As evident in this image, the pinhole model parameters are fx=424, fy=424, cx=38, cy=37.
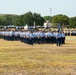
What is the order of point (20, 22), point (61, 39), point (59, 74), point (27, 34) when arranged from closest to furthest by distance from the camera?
point (59, 74)
point (61, 39)
point (27, 34)
point (20, 22)

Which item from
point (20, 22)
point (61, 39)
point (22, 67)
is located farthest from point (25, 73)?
point (20, 22)

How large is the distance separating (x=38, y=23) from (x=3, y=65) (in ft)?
374

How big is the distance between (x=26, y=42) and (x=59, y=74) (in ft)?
89.7

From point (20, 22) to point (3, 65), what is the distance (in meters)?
113

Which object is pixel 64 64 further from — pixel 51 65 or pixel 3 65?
pixel 3 65

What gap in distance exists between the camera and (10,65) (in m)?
20.8

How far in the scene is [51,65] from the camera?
20.9 meters

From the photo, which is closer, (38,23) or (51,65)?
(51,65)

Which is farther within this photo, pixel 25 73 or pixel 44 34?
pixel 44 34

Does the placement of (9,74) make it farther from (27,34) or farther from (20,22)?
(20,22)

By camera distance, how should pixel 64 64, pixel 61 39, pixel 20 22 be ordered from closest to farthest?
pixel 64 64 < pixel 61 39 < pixel 20 22

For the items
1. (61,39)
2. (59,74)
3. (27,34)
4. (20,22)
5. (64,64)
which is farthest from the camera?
(20,22)

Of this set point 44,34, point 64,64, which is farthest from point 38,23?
point 64,64

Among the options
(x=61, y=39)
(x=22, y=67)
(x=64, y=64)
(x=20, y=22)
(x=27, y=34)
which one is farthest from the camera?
(x=20, y=22)
